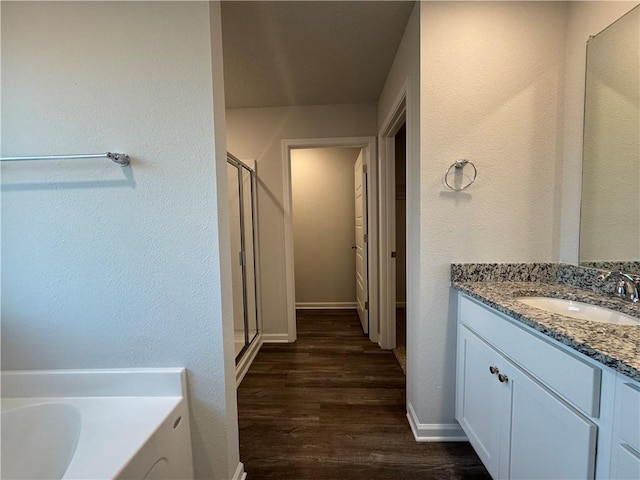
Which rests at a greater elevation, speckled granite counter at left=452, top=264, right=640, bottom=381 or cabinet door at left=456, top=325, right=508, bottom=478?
speckled granite counter at left=452, top=264, right=640, bottom=381

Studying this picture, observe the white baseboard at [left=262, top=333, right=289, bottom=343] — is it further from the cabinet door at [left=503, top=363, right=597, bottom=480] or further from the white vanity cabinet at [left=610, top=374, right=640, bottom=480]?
the white vanity cabinet at [left=610, top=374, right=640, bottom=480]

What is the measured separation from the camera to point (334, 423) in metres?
1.60

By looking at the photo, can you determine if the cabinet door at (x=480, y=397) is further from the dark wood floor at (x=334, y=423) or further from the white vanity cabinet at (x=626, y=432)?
the white vanity cabinet at (x=626, y=432)

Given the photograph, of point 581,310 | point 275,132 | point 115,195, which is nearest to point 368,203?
point 275,132

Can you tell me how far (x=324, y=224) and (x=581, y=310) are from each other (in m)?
2.93

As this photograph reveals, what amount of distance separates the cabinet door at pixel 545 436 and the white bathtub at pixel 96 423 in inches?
50.6

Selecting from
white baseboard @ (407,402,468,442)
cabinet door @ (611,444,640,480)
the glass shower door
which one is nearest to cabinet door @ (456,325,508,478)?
white baseboard @ (407,402,468,442)

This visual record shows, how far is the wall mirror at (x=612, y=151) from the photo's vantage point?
3.59ft

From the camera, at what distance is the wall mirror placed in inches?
43.0

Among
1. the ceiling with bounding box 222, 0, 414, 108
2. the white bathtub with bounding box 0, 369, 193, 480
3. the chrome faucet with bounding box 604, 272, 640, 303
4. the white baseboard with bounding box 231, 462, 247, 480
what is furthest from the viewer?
the ceiling with bounding box 222, 0, 414, 108

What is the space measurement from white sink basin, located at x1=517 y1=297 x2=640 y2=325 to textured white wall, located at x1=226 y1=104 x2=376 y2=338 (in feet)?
6.33

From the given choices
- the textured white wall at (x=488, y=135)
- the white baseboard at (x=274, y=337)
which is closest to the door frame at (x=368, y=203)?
the white baseboard at (x=274, y=337)

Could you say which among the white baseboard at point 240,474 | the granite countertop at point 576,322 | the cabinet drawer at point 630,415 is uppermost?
the granite countertop at point 576,322

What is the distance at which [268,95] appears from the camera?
7.63 feet
